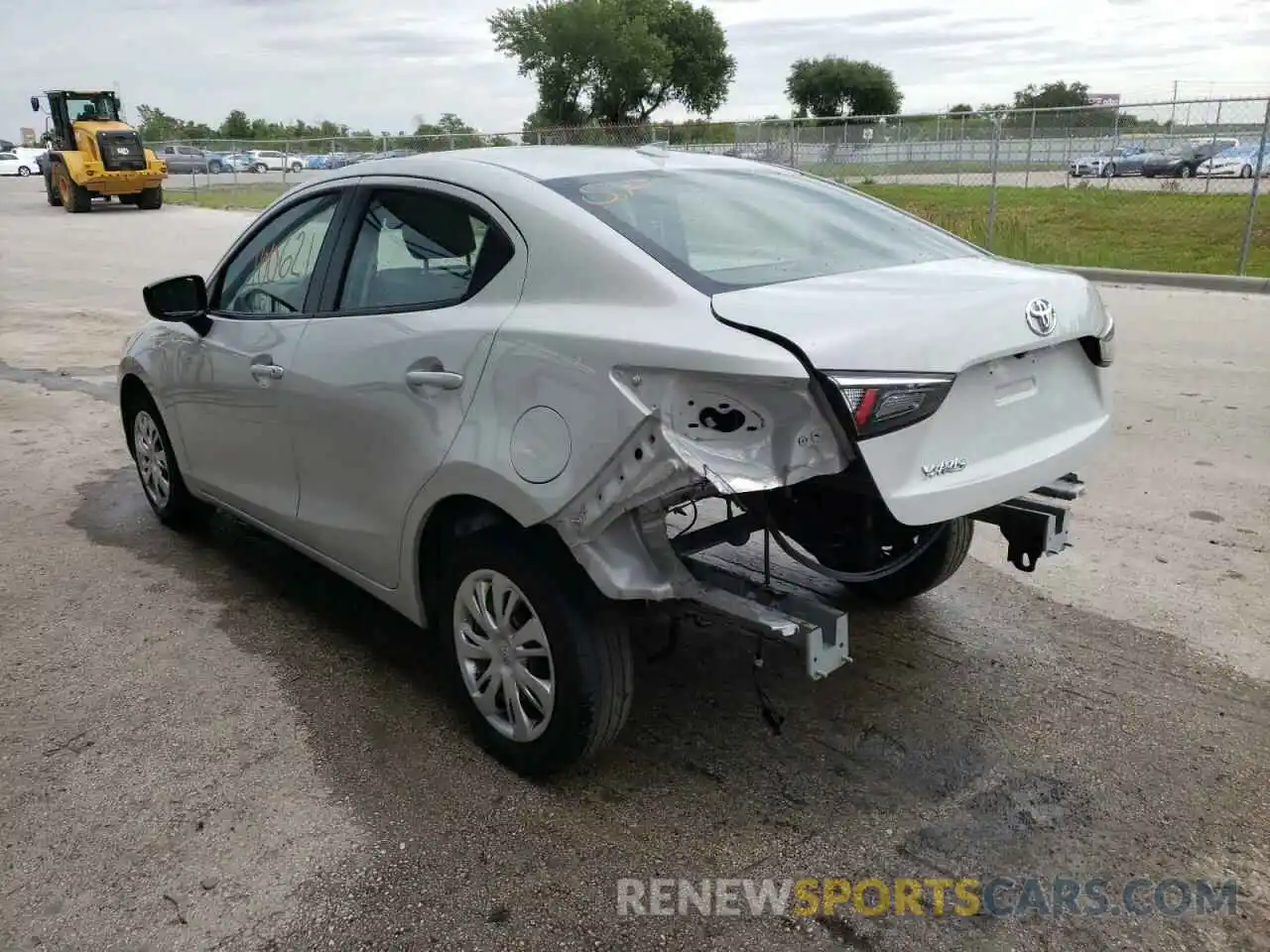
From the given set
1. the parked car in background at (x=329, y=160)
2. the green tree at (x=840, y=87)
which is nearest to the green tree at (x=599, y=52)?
the green tree at (x=840, y=87)

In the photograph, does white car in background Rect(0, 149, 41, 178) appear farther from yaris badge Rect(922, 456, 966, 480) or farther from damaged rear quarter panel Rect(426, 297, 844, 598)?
yaris badge Rect(922, 456, 966, 480)

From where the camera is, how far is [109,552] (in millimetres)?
5043

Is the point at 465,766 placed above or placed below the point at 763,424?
below

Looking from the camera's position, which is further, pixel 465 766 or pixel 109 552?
Answer: pixel 109 552

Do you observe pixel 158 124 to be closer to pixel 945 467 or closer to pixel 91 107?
pixel 91 107

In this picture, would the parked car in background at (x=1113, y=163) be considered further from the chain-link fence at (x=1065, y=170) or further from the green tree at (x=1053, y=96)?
the green tree at (x=1053, y=96)

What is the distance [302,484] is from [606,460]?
1.68 metres

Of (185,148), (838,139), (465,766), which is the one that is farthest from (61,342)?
(185,148)

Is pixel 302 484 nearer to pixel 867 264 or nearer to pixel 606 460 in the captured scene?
pixel 606 460

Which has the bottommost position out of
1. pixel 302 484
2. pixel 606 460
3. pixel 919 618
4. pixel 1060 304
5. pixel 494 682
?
pixel 919 618

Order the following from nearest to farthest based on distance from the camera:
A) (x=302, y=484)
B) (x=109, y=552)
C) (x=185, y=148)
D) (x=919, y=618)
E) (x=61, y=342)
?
1. (x=302, y=484)
2. (x=919, y=618)
3. (x=109, y=552)
4. (x=61, y=342)
5. (x=185, y=148)

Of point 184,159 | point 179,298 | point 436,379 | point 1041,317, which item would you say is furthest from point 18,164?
point 1041,317

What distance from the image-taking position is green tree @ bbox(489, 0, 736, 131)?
2496 inches

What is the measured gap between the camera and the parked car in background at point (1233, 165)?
1504cm
